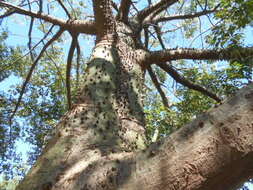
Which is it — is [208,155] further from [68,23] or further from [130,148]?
[68,23]

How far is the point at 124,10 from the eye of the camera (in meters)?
3.85

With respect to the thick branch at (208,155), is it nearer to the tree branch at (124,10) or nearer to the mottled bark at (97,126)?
the mottled bark at (97,126)

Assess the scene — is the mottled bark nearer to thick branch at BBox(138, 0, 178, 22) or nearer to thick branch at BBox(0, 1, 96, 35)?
thick branch at BBox(0, 1, 96, 35)

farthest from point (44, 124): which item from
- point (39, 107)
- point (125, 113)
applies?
point (125, 113)

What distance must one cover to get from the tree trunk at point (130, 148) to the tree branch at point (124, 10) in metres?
1.45

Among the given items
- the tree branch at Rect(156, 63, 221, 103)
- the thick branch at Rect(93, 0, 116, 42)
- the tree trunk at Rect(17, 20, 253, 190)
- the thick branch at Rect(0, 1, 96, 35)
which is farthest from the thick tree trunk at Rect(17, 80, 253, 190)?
the tree branch at Rect(156, 63, 221, 103)

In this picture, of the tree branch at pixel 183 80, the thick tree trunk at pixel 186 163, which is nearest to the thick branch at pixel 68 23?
the tree branch at pixel 183 80

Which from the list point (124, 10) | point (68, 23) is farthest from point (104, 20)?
point (68, 23)

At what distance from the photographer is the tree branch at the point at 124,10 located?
148 inches

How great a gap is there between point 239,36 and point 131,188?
2.46 metres

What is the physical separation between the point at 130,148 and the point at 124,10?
2405 millimetres

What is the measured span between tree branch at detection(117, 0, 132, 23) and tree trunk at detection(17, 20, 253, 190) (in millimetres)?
1452

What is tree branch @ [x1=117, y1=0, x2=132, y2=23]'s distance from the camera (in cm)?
376

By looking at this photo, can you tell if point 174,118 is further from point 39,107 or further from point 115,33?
point 39,107
